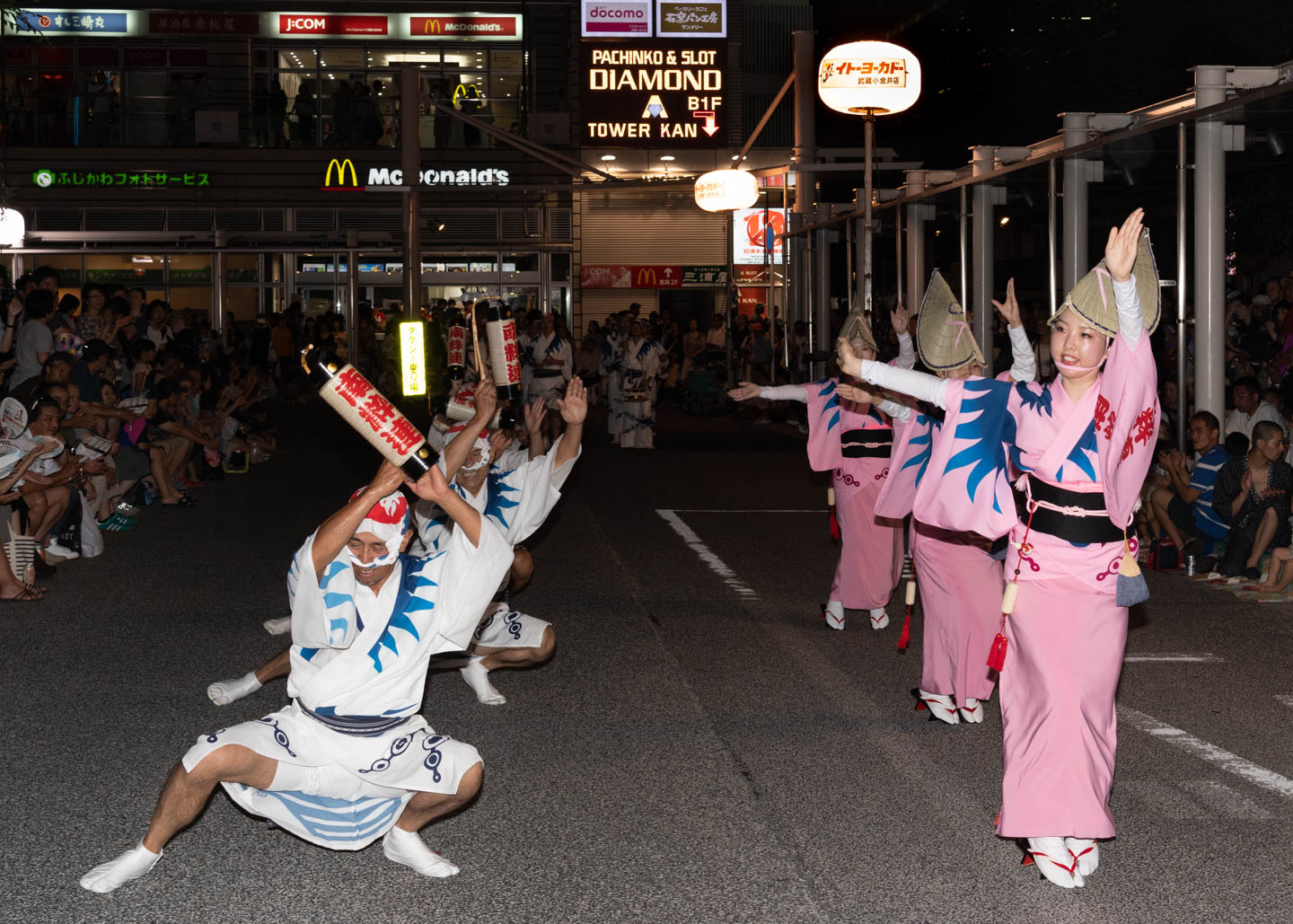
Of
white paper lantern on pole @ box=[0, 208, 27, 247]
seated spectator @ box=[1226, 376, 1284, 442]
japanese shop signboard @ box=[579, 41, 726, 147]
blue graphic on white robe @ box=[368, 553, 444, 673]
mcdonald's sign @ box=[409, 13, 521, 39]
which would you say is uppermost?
mcdonald's sign @ box=[409, 13, 521, 39]

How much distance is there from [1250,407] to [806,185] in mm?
12731

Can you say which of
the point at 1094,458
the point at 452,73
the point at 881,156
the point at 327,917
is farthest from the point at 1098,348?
the point at 452,73

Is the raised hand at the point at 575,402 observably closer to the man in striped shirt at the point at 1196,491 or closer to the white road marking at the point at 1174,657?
the white road marking at the point at 1174,657

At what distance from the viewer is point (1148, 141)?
11359 millimetres

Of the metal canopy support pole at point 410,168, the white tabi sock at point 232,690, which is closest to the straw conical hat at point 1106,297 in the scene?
the white tabi sock at point 232,690

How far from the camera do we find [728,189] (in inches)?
864

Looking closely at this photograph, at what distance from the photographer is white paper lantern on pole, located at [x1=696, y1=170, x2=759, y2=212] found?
21.9 meters

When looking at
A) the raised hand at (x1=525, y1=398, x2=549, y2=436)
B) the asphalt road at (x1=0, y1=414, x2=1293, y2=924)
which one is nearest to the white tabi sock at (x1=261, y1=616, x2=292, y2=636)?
the asphalt road at (x1=0, y1=414, x2=1293, y2=924)

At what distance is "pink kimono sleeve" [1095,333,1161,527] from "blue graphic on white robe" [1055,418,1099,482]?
2cm

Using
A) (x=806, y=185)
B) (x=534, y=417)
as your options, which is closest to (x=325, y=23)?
(x=806, y=185)

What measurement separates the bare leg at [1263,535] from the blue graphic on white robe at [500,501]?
519 cm

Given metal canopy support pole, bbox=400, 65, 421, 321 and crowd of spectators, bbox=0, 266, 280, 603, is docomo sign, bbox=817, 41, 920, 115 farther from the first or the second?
crowd of spectators, bbox=0, 266, 280, 603

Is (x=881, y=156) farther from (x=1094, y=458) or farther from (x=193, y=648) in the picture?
(x=1094, y=458)

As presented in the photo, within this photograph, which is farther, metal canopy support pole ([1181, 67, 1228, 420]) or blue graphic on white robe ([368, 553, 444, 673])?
metal canopy support pole ([1181, 67, 1228, 420])
